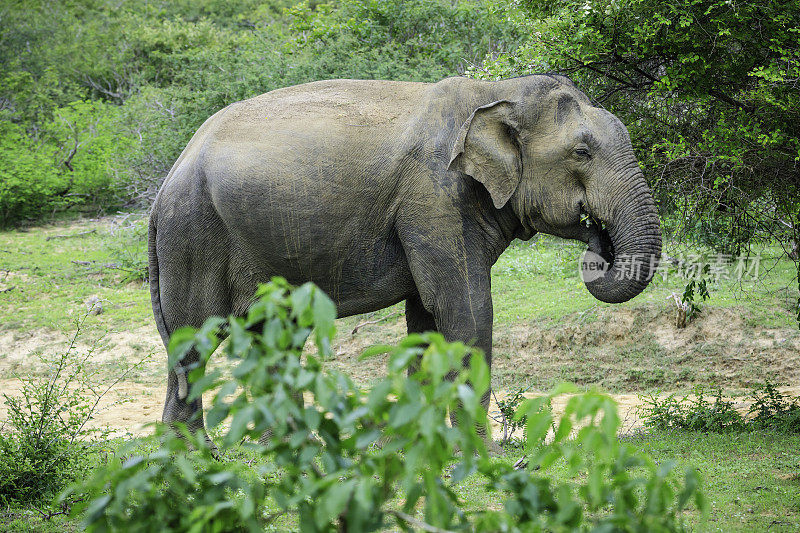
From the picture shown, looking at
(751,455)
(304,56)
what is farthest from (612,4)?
(304,56)

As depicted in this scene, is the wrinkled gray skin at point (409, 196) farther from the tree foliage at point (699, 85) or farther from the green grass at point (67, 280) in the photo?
the green grass at point (67, 280)

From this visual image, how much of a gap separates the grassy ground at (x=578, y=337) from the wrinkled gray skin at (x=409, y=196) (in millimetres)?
1643

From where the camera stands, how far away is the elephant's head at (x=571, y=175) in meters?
5.09

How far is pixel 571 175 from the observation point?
17.3ft

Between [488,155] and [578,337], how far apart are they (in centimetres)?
523

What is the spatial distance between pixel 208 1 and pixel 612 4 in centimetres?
2931

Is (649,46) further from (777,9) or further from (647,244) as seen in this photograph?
(647,244)

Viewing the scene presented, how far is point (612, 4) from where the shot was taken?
6.09 meters

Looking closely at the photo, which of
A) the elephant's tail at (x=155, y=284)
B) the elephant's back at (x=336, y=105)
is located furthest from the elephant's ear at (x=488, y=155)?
the elephant's tail at (x=155, y=284)

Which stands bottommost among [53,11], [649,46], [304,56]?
[649,46]

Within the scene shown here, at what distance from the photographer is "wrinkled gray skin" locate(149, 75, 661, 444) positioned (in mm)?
5207

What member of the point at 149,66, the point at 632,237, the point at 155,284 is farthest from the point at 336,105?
the point at 149,66

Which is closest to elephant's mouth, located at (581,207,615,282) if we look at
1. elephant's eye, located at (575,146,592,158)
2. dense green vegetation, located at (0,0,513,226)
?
elephant's eye, located at (575,146,592,158)

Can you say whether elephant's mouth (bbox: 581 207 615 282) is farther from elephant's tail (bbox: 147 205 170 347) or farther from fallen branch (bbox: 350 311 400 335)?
fallen branch (bbox: 350 311 400 335)
